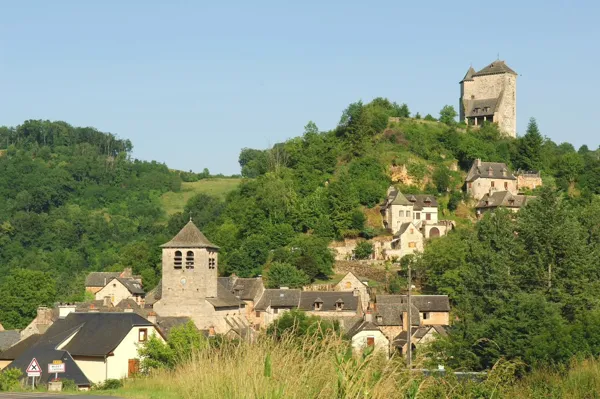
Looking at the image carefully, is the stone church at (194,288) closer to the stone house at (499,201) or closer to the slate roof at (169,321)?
the slate roof at (169,321)

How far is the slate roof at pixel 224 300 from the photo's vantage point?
53.4 meters

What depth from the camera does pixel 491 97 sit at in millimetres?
89000

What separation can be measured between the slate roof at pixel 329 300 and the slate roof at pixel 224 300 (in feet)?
13.6

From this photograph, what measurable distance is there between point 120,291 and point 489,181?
32388mm

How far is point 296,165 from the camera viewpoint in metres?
82.6

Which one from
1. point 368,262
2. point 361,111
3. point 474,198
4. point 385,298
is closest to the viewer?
point 385,298

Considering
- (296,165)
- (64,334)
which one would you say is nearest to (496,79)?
(296,165)

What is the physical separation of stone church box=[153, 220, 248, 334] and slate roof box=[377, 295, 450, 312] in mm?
9352

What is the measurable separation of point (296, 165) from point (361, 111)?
772 centimetres

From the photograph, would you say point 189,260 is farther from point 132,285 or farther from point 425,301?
point 132,285

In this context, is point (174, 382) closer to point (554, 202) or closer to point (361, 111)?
point (554, 202)

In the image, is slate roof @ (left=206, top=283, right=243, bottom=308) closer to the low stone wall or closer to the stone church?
the stone church

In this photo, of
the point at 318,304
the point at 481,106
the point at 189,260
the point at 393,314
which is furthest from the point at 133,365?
the point at 481,106

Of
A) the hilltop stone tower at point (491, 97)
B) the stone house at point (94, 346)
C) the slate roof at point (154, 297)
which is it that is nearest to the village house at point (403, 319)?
the slate roof at point (154, 297)
